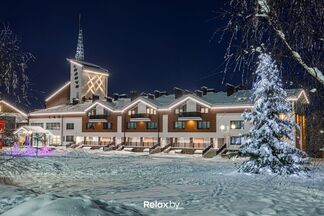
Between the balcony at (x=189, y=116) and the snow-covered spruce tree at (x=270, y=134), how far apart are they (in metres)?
26.6

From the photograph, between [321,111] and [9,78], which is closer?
[321,111]

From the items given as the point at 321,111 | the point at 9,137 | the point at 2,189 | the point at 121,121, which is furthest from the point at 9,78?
the point at 121,121

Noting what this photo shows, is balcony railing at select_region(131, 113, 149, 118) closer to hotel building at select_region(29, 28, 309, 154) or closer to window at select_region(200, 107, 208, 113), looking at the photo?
hotel building at select_region(29, 28, 309, 154)

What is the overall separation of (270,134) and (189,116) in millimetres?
28575

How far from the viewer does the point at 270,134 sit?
2514cm

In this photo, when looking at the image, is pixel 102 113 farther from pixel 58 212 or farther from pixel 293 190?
pixel 58 212

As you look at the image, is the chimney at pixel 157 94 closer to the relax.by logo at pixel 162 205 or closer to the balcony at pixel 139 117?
the balcony at pixel 139 117

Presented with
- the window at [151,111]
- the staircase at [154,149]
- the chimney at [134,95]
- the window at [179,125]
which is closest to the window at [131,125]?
the window at [151,111]

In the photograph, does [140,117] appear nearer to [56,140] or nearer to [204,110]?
[204,110]

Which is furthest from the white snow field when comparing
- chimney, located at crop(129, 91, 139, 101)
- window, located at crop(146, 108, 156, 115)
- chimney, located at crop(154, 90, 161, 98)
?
chimney, located at crop(154, 90, 161, 98)

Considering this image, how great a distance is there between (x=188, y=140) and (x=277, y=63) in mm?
47225

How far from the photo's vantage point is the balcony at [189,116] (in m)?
53.0

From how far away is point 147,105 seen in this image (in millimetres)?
57906

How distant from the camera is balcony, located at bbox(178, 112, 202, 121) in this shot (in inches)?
2088
